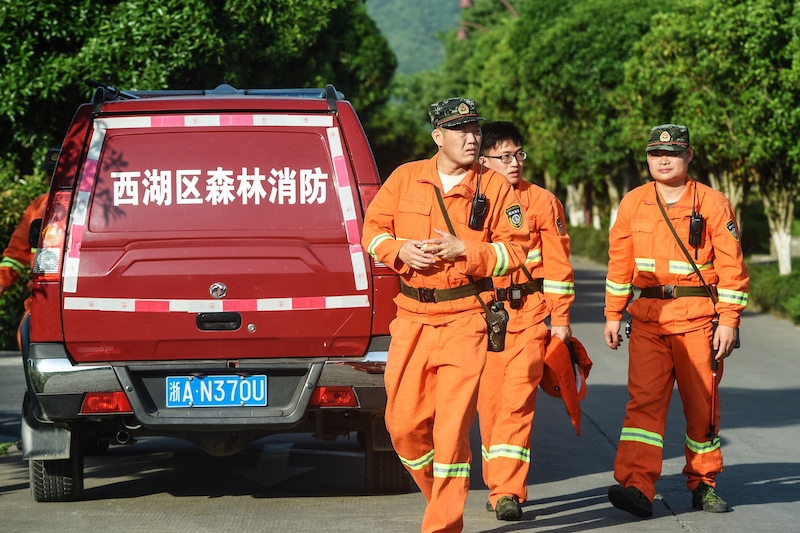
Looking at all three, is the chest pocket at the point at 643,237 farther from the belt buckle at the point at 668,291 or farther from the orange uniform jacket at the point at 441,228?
the orange uniform jacket at the point at 441,228

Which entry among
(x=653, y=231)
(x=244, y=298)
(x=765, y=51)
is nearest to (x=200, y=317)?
(x=244, y=298)

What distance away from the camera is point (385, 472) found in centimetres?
747

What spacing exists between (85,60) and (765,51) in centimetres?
1357

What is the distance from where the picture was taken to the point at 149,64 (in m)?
15.7

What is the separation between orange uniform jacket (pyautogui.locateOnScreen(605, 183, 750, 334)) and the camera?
22.7 feet

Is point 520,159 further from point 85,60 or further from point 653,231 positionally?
point 85,60

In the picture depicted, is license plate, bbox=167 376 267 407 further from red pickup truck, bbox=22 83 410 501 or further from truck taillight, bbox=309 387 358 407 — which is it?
truck taillight, bbox=309 387 358 407

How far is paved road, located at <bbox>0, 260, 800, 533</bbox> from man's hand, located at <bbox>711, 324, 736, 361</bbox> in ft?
2.60

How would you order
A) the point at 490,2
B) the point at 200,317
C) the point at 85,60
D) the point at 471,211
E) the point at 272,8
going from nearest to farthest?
the point at 471,211 → the point at 200,317 → the point at 85,60 → the point at 272,8 → the point at 490,2

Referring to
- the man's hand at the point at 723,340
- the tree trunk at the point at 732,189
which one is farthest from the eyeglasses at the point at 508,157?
the tree trunk at the point at 732,189

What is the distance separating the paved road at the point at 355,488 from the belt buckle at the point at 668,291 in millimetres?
1062

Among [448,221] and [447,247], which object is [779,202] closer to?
[448,221]

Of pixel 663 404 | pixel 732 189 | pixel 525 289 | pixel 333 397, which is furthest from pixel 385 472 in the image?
→ pixel 732 189

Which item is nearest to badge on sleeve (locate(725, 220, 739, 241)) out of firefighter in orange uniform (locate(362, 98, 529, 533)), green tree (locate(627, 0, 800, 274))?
firefighter in orange uniform (locate(362, 98, 529, 533))
